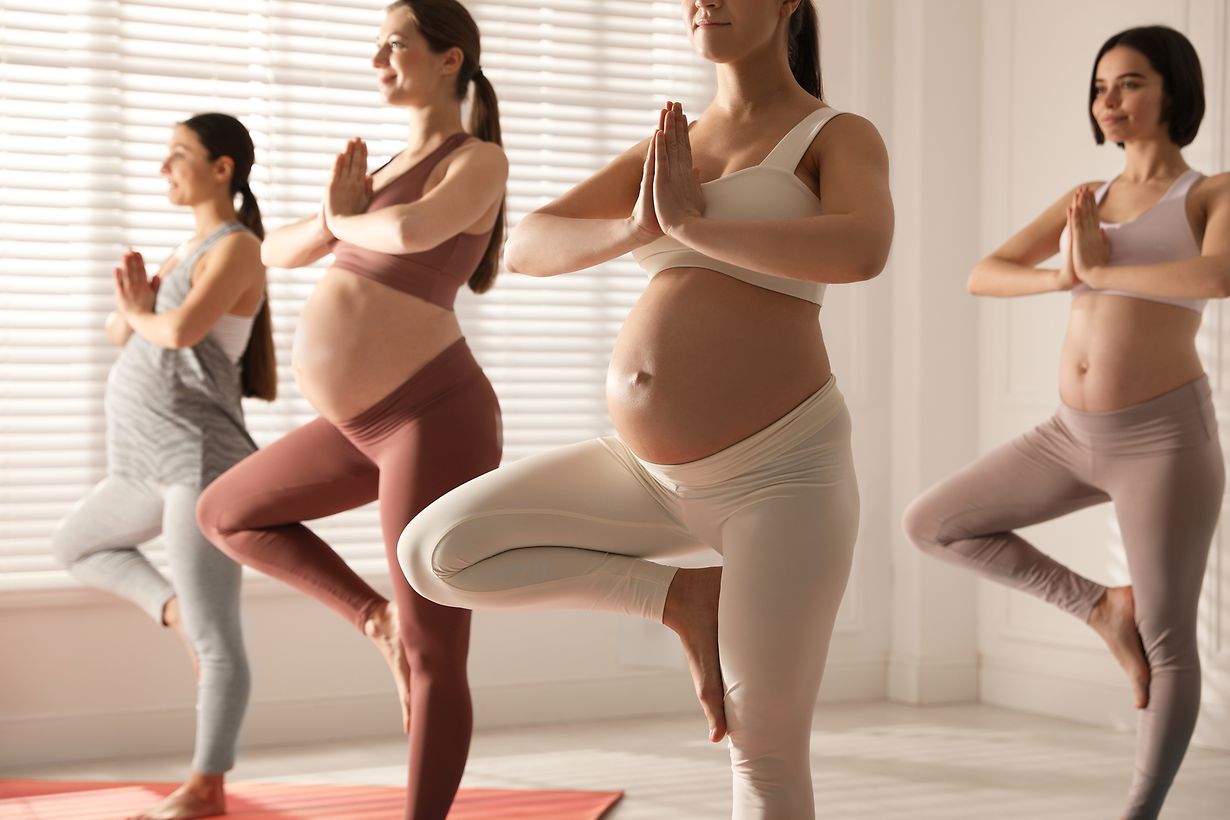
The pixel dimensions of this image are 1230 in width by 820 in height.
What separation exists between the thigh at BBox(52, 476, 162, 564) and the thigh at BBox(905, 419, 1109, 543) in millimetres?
1928

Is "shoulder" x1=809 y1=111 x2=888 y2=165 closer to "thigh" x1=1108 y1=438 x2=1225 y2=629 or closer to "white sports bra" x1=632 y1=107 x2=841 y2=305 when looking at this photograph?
"white sports bra" x1=632 y1=107 x2=841 y2=305

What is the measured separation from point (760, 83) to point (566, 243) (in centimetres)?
41

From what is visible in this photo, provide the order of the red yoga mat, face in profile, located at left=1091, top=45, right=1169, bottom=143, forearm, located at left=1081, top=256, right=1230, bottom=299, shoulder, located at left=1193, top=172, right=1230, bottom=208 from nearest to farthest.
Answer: forearm, located at left=1081, top=256, right=1230, bottom=299, shoulder, located at left=1193, top=172, right=1230, bottom=208, face in profile, located at left=1091, top=45, right=1169, bottom=143, the red yoga mat

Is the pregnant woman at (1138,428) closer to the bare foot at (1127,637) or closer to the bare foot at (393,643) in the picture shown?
the bare foot at (1127,637)

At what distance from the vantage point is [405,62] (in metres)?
2.78

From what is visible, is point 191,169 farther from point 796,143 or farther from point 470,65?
point 796,143

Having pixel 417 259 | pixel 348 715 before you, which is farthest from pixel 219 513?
pixel 348 715

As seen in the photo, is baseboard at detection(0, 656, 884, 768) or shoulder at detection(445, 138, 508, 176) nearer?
shoulder at detection(445, 138, 508, 176)

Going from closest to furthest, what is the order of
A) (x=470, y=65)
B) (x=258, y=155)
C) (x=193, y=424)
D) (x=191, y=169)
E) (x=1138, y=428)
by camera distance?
(x=470, y=65)
(x=1138, y=428)
(x=193, y=424)
(x=191, y=169)
(x=258, y=155)

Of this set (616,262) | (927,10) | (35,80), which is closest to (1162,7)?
(927,10)

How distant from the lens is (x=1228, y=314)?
13.2 feet

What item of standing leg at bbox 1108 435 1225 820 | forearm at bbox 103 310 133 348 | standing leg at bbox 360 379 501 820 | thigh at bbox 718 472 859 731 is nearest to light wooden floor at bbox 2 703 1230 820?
standing leg at bbox 1108 435 1225 820

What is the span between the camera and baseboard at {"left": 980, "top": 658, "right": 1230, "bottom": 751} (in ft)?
13.4

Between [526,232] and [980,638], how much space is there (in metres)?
3.41
